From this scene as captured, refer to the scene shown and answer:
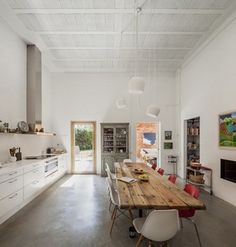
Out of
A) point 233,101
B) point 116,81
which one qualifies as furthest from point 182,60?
point 233,101

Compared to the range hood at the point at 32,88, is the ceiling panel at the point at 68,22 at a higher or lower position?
higher

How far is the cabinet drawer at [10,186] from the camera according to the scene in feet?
11.1

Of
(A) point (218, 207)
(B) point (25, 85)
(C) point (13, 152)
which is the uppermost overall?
(B) point (25, 85)

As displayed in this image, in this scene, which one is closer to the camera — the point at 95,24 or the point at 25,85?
the point at 95,24

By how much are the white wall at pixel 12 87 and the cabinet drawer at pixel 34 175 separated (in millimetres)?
692

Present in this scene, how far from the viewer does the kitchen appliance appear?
5.64 metres

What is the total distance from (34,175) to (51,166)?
1.29 m

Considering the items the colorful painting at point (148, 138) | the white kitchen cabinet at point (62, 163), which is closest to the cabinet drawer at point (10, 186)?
the white kitchen cabinet at point (62, 163)

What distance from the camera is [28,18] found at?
174 inches

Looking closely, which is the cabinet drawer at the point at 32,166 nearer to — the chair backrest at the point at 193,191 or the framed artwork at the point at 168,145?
A: the chair backrest at the point at 193,191

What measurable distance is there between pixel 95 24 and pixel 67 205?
158 inches

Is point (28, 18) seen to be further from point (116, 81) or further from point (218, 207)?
point (218, 207)

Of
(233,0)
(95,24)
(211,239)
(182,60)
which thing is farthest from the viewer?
(182,60)

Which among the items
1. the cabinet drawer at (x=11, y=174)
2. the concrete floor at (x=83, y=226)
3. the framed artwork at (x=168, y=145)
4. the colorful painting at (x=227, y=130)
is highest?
the colorful painting at (x=227, y=130)
